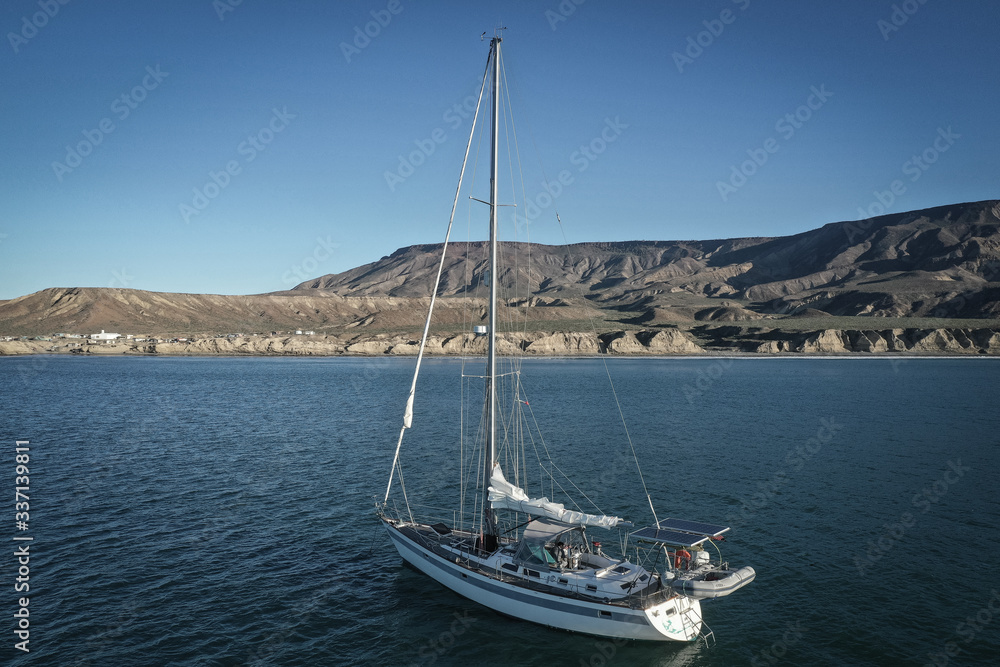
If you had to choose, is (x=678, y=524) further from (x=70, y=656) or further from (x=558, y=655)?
(x=70, y=656)

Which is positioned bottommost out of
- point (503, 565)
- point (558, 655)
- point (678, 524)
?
point (558, 655)

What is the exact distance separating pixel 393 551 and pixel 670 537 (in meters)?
12.8

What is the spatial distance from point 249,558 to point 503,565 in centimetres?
1163

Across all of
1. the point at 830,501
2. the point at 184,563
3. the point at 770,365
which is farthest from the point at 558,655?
the point at 770,365

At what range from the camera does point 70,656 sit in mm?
17531

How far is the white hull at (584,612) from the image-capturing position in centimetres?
1723

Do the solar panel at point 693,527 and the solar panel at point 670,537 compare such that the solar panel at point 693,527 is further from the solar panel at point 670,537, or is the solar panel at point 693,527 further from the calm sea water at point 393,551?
the calm sea water at point 393,551

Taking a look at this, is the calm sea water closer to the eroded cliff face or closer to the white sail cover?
the white sail cover

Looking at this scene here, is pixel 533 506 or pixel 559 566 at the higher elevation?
pixel 533 506

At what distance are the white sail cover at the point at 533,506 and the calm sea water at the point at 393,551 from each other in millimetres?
3539

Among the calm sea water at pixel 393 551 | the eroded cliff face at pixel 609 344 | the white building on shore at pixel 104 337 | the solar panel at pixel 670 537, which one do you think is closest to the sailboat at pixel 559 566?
the solar panel at pixel 670 537

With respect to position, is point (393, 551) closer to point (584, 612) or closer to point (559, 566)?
point (559, 566)

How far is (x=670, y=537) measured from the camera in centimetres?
1830

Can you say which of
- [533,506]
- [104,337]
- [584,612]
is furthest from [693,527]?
[104,337]
